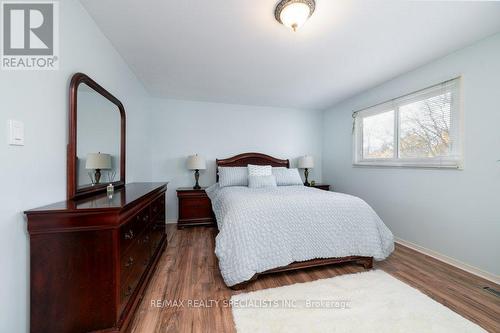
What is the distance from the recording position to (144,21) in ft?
5.82

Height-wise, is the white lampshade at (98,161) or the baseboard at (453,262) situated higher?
the white lampshade at (98,161)

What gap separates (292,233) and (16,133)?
6.87 ft

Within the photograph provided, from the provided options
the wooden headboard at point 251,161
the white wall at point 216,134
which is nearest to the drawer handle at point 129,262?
the white wall at point 216,134

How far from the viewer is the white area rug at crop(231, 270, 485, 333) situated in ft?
4.50

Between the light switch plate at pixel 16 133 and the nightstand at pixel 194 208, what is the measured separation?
2519 millimetres

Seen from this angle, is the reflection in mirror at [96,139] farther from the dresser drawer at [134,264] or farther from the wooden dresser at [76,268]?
the dresser drawer at [134,264]

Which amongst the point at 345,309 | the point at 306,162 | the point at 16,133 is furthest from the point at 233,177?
the point at 16,133

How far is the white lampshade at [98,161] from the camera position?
5.53 feet

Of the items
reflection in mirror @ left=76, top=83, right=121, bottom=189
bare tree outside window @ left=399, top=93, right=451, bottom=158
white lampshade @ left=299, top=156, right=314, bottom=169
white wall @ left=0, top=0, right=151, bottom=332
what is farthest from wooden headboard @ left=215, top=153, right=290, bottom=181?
white wall @ left=0, top=0, right=151, bottom=332

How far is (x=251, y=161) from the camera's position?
416 centimetres

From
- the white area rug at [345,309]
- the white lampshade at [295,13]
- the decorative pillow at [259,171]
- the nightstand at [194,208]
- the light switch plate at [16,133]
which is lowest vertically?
the white area rug at [345,309]

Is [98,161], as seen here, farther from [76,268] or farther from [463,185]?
[463,185]

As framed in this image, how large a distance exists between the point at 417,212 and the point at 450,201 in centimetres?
41

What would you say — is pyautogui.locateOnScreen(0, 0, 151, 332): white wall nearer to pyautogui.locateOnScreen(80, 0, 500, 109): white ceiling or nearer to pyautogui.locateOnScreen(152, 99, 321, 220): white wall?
pyautogui.locateOnScreen(80, 0, 500, 109): white ceiling
